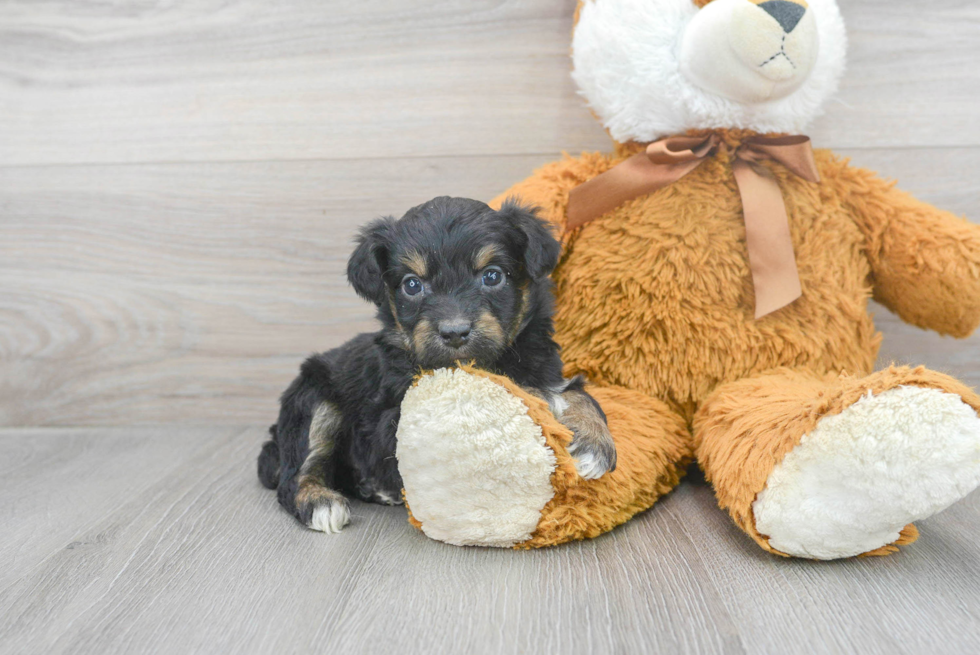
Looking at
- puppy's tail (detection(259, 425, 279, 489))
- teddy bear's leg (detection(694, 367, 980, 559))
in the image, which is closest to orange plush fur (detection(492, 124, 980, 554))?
teddy bear's leg (detection(694, 367, 980, 559))

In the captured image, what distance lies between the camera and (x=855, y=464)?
3.82 ft

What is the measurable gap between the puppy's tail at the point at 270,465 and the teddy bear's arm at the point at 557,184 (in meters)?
0.84

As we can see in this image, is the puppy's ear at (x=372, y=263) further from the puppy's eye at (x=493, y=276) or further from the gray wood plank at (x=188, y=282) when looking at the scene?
the gray wood plank at (x=188, y=282)

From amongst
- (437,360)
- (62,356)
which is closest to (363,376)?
(437,360)

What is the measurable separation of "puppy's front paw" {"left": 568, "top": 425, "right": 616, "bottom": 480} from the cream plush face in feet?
2.64

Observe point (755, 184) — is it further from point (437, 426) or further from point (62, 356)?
point (62, 356)

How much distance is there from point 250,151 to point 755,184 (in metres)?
1.48

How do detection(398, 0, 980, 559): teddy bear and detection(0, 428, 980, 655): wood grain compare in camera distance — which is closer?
detection(0, 428, 980, 655): wood grain

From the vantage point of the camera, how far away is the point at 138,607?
48.1 inches

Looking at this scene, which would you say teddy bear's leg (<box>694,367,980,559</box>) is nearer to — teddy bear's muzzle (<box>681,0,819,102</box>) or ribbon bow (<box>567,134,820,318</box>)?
ribbon bow (<box>567,134,820,318</box>)

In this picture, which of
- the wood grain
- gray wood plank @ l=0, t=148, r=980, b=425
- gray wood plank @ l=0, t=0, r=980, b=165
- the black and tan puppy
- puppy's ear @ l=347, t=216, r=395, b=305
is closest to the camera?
→ the wood grain

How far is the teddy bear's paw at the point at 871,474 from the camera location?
1116mm

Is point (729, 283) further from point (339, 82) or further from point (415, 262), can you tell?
point (339, 82)

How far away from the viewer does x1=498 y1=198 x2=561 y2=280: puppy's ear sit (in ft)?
4.67
